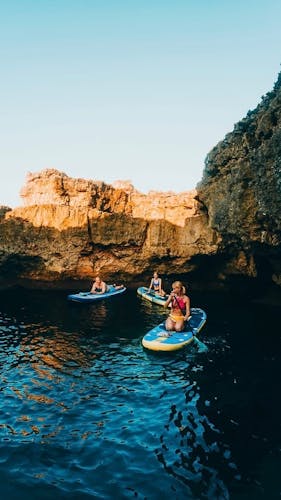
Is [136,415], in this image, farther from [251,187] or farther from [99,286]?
[99,286]

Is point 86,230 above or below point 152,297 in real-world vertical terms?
above

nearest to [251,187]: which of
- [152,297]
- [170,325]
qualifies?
[170,325]

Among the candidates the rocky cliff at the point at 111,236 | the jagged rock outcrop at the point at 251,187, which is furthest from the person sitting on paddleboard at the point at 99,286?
the jagged rock outcrop at the point at 251,187

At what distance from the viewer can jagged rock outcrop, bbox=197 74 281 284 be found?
1723cm

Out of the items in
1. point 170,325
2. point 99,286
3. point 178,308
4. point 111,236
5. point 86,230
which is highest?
point 86,230

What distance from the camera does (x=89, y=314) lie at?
2639 cm

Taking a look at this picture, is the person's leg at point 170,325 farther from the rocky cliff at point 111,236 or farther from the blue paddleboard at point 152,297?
the rocky cliff at point 111,236

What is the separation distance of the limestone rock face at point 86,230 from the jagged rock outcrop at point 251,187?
6497 millimetres

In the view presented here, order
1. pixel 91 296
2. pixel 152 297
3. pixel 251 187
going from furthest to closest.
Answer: pixel 152 297 → pixel 91 296 → pixel 251 187

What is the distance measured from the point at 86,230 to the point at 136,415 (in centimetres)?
2403

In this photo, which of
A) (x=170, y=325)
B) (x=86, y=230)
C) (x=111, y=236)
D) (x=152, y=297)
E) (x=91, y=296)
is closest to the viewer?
(x=170, y=325)

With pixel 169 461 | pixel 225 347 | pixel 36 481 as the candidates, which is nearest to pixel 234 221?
pixel 225 347

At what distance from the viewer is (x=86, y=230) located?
3425 centimetres

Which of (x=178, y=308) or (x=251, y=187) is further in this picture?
(x=251, y=187)
